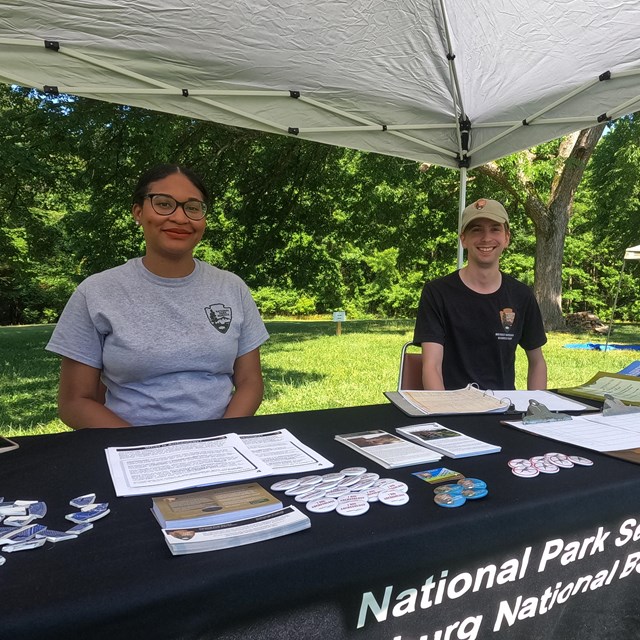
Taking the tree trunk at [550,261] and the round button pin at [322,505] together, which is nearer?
the round button pin at [322,505]

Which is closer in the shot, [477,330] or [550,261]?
[477,330]

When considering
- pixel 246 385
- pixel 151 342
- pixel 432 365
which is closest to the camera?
pixel 151 342

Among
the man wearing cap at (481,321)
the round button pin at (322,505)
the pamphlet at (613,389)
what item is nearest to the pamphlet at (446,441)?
the round button pin at (322,505)

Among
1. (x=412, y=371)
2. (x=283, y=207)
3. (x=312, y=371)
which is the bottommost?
(x=312, y=371)

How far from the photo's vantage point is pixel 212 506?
0.77 metres

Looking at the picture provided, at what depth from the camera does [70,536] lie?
0.71m

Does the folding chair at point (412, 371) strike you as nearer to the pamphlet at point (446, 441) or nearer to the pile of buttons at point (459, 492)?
the pamphlet at point (446, 441)

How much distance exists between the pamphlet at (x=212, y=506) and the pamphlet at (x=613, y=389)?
130cm

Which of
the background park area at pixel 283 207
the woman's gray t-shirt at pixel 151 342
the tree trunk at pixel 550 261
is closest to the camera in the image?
the woman's gray t-shirt at pixel 151 342

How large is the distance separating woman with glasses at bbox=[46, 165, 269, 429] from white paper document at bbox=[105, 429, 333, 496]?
1.40ft

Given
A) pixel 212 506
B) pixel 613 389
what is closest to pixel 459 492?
pixel 212 506

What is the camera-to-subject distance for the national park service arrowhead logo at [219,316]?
1.63 metres

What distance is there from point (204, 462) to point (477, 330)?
1482 mm

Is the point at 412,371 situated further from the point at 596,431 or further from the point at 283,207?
the point at 283,207
